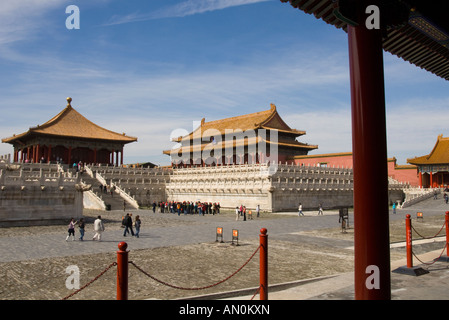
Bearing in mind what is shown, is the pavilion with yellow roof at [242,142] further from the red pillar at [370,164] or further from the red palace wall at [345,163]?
the red pillar at [370,164]

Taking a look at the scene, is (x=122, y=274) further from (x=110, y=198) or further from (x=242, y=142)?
(x=242, y=142)

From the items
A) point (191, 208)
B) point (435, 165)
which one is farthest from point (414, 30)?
point (435, 165)

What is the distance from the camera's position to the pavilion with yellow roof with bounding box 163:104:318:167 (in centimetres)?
4966

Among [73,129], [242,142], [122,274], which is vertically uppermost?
[73,129]

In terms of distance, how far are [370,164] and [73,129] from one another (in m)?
56.9

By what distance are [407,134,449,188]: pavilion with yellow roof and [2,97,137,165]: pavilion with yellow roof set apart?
4245 cm

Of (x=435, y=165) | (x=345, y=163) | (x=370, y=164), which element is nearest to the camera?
(x=370, y=164)

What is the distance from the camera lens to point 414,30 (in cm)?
648

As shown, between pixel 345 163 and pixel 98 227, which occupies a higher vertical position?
pixel 345 163

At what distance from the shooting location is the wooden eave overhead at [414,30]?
5133mm

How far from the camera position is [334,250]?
559 inches
